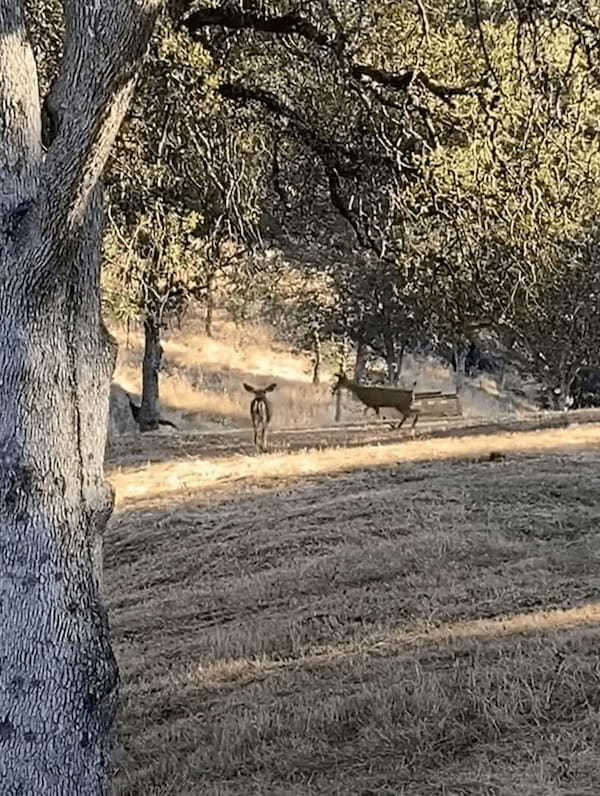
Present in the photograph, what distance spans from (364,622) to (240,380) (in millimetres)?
28596

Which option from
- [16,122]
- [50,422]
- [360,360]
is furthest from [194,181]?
[360,360]

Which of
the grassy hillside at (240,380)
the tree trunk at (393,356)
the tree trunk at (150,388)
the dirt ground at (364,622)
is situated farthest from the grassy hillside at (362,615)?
the grassy hillside at (240,380)

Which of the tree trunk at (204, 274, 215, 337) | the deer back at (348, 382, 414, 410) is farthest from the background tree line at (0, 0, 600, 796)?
the deer back at (348, 382, 414, 410)

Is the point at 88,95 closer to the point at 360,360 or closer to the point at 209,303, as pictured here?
the point at 209,303

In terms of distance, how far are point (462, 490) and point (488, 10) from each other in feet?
17.7

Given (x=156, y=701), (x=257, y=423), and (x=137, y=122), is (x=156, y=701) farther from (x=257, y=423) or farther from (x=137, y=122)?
(x=257, y=423)

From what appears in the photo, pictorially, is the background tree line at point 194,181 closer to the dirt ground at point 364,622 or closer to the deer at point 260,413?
the dirt ground at point 364,622

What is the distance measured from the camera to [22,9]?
3.72 m

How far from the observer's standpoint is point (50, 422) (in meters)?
3.60

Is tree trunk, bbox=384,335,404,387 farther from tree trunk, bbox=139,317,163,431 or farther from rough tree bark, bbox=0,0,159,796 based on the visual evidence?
rough tree bark, bbox=0,0,159,796

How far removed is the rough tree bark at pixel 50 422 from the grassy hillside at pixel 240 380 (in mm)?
23578

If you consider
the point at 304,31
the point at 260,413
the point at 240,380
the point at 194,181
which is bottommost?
the point at 260,413

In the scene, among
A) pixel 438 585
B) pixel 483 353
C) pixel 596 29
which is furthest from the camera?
pixel 483 353

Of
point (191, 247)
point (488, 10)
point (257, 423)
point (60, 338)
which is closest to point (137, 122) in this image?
point (191, 247)
